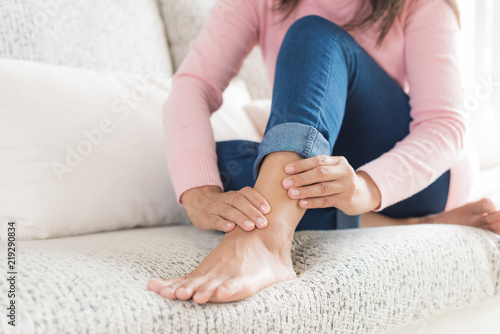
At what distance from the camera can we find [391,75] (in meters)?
0.88

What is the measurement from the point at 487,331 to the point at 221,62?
644 millimetres

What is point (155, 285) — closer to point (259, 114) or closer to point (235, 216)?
point (235, 216)

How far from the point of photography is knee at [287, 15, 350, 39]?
0.70 meters

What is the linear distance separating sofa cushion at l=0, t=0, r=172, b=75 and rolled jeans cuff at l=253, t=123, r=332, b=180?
0.58 m

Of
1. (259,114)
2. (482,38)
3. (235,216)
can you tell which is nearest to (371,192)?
(235,216)

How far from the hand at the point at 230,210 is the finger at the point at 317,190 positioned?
4 cm

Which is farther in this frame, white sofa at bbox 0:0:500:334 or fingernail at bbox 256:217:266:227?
fingernail at bbox 256:217:266:227

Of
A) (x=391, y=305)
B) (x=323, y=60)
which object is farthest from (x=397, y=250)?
(x=323, y=60)

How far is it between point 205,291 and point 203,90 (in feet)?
1.55

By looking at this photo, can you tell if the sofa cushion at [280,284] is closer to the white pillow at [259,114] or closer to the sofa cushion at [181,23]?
the white pillow at [259,114]

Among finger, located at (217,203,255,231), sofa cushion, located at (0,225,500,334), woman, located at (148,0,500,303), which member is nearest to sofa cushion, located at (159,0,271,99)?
woman, located at (148,0,500,303)

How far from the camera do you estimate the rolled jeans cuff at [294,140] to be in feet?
1.88

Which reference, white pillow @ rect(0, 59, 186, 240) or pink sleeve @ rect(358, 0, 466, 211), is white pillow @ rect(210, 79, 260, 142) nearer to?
white pillow @ rect(0, 59, 186, 240)

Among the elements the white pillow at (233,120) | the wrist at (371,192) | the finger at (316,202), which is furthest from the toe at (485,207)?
the white pillow at (233,120)
